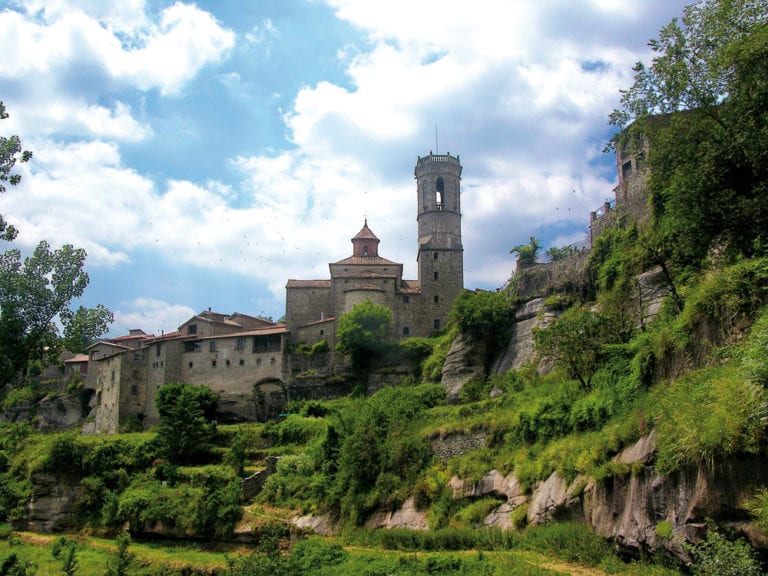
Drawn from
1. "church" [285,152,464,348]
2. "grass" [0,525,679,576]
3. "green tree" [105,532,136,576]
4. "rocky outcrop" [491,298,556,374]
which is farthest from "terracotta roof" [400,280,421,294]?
"green tree" [105,532,136,576]

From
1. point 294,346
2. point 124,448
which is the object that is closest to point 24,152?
point 124,448

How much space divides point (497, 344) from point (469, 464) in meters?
15.6

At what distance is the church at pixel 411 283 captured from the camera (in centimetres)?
5650

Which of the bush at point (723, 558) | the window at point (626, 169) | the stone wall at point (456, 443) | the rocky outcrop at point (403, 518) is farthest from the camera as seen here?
the window at point (626, 169)

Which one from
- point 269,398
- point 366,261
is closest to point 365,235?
point 366,261

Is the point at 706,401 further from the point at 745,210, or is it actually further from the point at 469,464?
the point at 469,464

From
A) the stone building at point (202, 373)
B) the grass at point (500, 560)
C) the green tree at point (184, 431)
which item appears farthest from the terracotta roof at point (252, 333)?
the grass at point (500, 560)

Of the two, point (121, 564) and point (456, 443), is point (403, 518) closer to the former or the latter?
point (456, 443)

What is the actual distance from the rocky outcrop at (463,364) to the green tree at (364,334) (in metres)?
9.73

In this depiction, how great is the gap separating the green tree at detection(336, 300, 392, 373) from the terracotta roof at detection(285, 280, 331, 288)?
337 inches

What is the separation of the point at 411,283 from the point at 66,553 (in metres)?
35.8

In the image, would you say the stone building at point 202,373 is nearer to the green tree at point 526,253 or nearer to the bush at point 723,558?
the green tree at point 526,253

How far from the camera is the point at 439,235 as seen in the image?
63.2m

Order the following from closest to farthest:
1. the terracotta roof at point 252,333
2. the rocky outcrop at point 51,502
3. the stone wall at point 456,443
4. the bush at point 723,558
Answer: the bush at point 723,558, the stone wall at point 456,443, the rocky outcrop at point 51,502, the terracotta roof at point 252,333
